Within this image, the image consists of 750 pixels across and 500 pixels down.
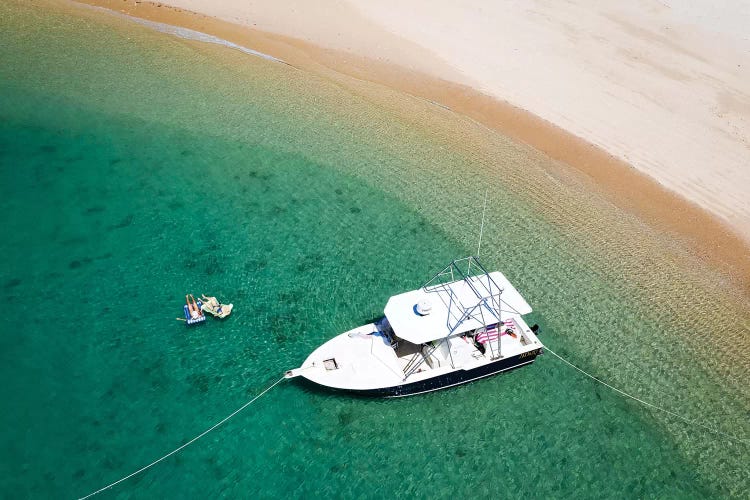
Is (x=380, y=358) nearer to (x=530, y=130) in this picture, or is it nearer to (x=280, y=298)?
(x=280, y=298)

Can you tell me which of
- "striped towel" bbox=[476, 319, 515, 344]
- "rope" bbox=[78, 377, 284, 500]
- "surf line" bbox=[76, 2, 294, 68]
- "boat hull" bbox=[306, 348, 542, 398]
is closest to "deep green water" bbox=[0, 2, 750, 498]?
"rope" bbox=[78, 377, 284, 500]

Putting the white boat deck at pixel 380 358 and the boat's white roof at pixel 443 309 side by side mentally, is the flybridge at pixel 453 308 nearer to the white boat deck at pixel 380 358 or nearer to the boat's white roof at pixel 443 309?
the boat's white roof at pixel 443 309

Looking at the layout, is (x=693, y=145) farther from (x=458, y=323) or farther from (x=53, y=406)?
(x=53, y=406)

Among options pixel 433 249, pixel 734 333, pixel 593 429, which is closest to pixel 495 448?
pixel 593 429

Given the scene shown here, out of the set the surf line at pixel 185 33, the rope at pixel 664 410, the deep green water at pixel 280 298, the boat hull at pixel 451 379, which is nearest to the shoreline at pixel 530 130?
the surf line at pixel 185 33

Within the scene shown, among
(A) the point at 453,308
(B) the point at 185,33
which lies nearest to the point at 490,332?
(A) the point at 453,308

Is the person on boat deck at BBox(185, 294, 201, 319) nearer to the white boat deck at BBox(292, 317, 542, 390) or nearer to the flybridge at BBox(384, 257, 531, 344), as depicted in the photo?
the white boat deck at BBox(292, 317, 542, 390)
